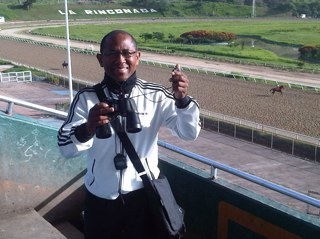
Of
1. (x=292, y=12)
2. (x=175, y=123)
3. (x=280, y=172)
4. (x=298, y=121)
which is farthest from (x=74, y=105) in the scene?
(x=292, y=12)

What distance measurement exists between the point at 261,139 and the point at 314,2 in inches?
3568

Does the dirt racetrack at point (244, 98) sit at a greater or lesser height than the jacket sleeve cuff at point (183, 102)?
lesser

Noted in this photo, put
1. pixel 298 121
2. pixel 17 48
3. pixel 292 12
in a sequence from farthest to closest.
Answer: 1. pixel 292 12
2. pixel 17 48
3. pixel 298 121

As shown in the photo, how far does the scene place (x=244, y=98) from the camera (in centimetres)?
2325

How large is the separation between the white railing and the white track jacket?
89.4 ft

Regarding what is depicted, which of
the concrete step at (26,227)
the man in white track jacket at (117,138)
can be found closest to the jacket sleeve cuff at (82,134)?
the man in white track jacket at (117,138)

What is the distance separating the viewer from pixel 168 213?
2.69m

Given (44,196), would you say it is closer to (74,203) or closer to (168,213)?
(74,203)

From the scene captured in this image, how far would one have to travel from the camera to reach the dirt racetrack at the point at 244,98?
62.4 ft

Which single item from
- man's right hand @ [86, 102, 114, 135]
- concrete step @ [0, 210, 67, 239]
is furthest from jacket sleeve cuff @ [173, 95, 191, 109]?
concrete step @ [0, 210, 67, 239]

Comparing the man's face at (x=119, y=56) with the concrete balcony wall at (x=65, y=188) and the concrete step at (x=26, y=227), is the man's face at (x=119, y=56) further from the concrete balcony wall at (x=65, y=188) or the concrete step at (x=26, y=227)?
the concrete step at (x=26, y=227)

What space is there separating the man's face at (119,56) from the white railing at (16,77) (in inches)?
1075

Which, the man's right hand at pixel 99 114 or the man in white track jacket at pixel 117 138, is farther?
the man in white track jacket at pixel 117 138

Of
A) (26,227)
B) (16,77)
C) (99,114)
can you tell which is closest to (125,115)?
(99,114)
